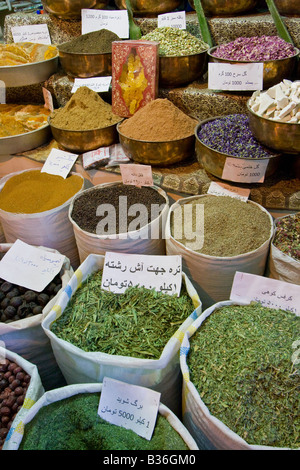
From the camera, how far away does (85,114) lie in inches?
74.8

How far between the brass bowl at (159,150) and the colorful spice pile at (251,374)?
838mm

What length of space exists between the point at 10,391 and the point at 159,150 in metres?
1.12

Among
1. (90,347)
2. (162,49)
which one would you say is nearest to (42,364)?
(90,347)

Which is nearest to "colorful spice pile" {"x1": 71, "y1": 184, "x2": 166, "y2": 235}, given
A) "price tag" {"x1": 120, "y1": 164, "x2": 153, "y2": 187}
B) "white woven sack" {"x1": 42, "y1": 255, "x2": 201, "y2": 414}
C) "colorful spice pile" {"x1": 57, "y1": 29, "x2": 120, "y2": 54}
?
"price tag" {"x1": 120, "y1": 164, "x2": 153, "y2": 187}

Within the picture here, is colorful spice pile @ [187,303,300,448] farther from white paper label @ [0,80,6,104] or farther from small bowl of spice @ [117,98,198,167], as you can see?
white paper label @ [0,80,6,104]

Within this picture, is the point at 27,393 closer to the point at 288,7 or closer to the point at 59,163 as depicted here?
the point at 59,163

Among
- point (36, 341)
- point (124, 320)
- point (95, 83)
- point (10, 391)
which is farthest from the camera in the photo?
point (95, 83)

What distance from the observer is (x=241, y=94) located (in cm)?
171

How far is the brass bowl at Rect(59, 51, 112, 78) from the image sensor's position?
1.96 meters

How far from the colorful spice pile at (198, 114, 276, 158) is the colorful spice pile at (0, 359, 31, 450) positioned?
1104 millimetres

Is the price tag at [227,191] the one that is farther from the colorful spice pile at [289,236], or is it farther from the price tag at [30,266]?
the price tag at [30,266]

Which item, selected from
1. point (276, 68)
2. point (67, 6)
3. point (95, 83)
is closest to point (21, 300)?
point (95, 83)

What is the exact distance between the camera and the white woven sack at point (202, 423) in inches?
34.6
